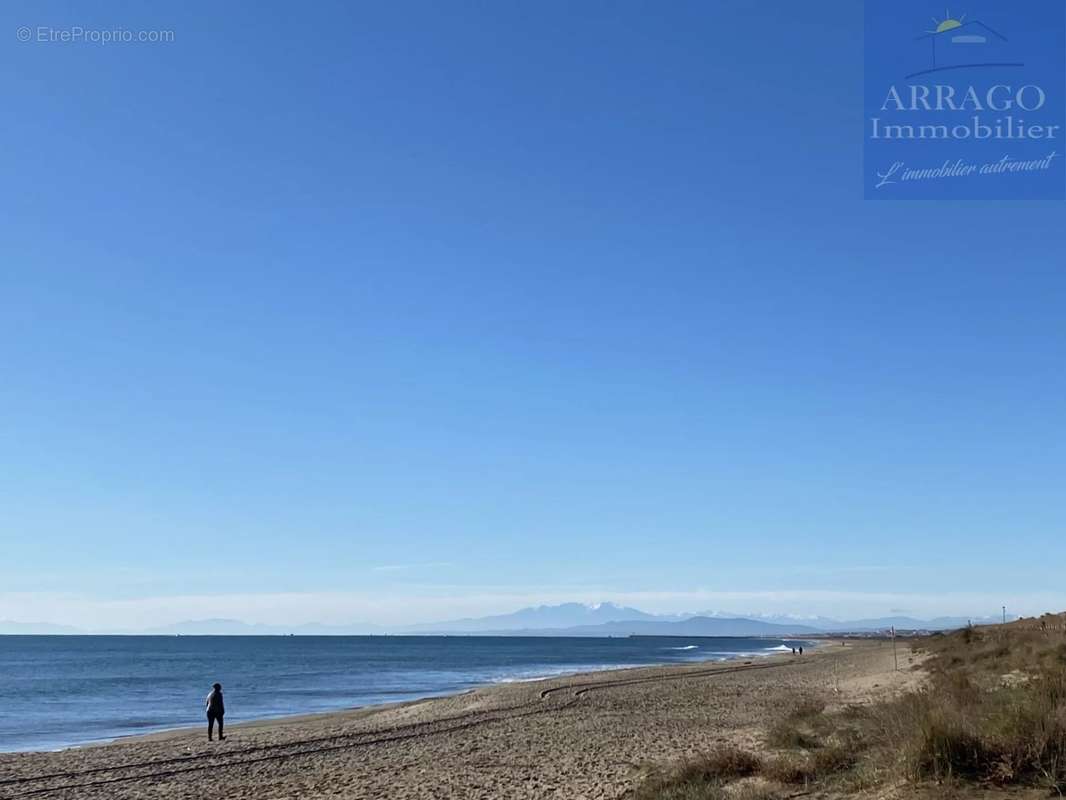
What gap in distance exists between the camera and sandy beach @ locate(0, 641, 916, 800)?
46.9 ft

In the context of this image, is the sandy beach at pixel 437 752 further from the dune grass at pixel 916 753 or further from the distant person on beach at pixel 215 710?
the dune grass at pixel 916 753

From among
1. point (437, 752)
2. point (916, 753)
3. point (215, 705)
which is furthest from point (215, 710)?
point (916, 753)

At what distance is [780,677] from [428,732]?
23163 millimetres

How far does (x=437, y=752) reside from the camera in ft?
60.3

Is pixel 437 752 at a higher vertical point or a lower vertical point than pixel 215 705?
lower

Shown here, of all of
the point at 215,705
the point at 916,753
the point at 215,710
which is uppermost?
the point at 916,753

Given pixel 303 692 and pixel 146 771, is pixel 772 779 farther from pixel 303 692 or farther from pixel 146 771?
pixel 303 692

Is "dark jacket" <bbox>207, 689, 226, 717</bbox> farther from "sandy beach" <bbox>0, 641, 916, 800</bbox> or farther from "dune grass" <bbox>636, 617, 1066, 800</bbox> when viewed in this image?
"dune grass" <bbox>636, 617, 1066, 800</bbox>

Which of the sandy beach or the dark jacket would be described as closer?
the sandy beach

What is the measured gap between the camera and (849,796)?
353 inches

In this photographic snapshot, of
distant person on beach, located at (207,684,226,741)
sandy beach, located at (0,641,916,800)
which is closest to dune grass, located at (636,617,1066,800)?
sandy beach, located at (0,641,916,800)

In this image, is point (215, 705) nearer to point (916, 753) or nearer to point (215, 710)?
point (215, 710)

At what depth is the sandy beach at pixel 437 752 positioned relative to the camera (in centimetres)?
1430

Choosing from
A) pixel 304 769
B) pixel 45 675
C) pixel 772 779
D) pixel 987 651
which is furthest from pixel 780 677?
pixel 45 675
